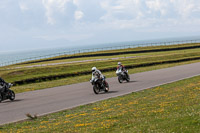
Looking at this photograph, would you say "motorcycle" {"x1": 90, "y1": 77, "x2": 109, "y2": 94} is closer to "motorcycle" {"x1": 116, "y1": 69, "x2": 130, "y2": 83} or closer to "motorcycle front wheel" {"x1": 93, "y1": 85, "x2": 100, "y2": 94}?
"motorcycle front wheel" {"x1": 93, "y1": 85, "x2": 100, "y2": 94}

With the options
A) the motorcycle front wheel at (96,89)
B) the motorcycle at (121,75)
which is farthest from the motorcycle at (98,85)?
the motorcycle at (121,75)

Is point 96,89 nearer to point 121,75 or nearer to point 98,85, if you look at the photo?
point 98,85

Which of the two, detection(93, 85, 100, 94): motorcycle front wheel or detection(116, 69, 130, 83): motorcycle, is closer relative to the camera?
detection(93, 85, 100, 94): motorcycle front wheel

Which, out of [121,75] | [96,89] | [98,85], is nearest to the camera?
[96,89]

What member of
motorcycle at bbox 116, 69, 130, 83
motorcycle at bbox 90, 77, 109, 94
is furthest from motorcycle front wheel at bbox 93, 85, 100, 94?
motorcycle at bbox 116, 69, 130, 83

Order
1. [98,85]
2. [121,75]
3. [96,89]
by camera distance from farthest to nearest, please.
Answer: [121,75] → [98,85] → [96,89]

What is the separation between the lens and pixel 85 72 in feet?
135

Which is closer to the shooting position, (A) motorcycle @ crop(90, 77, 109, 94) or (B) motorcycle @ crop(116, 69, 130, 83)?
(A) motorcycle @ crop(90, 77, 109, 94)

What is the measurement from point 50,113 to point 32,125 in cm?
255

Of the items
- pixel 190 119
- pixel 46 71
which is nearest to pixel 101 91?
pixel 190 119

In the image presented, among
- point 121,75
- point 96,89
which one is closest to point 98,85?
point 96,89

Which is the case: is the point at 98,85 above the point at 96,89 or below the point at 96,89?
above

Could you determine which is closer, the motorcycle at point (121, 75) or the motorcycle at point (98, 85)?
the motorcycle at point (98, 85)

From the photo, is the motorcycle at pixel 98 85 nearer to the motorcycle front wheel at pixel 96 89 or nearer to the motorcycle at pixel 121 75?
the motorcycle front wheel at pixel 96 89
